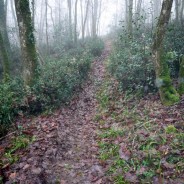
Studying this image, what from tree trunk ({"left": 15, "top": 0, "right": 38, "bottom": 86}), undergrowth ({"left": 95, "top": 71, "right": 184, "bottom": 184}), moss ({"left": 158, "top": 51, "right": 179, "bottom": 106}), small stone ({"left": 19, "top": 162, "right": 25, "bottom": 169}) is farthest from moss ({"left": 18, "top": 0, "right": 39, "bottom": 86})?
moss ({"left": 158, "top": 51, "right": 179, "bottom": 106})

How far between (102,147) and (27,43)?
6.01m

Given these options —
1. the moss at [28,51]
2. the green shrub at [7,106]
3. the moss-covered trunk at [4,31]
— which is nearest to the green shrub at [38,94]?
the green shrub at [7,106]

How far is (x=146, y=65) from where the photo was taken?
935 centimetres

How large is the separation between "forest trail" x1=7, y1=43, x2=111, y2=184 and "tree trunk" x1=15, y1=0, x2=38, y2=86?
2.16 m

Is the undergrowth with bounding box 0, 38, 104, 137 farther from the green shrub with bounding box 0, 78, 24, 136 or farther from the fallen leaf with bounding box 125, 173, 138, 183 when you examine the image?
the fallen leaf with bounding box 125, 173, 138, 183

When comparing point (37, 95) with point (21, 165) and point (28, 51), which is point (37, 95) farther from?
point (21, 165)

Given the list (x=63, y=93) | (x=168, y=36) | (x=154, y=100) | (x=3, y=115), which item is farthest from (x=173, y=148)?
(x=168, y=36)

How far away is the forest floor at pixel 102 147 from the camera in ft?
15.6

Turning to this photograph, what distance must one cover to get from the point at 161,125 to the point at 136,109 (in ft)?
5.79

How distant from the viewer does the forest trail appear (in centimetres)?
486

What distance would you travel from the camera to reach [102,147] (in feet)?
20.1

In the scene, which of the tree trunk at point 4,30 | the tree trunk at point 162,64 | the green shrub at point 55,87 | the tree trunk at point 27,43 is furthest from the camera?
the tree trunk at point 4,30

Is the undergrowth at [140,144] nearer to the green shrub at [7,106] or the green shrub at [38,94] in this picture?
the green shrub at [38,94]

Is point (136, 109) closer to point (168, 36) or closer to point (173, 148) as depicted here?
point (173, 148)
